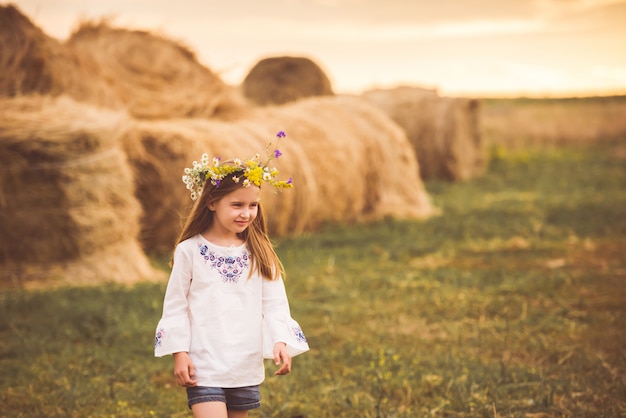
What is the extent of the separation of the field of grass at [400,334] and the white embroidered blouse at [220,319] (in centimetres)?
107

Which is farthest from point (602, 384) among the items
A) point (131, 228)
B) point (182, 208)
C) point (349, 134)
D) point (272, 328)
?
point (349, 134)

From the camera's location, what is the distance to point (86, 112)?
7160 millimetres

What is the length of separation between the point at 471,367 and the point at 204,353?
228 centimetres

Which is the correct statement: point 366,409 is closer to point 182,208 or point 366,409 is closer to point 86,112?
point 86,112

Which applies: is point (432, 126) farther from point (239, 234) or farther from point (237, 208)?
point (237, 208)

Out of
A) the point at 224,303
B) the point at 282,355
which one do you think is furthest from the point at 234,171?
the point at 282,355

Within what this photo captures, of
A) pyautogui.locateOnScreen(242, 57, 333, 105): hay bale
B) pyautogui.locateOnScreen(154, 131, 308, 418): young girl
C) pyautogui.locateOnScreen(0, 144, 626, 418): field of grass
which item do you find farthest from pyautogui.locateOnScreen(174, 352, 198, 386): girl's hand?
pyautogui.locateOnScreen(242, 57, 333, 105): hay bale

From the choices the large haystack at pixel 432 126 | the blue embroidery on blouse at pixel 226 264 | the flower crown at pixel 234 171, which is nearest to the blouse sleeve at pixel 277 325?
the blue embroidery on blouse at pixel 226 264

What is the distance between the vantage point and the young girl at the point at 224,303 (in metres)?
3.21

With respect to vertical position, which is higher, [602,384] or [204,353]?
[204,353]

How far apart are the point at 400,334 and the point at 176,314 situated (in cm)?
282

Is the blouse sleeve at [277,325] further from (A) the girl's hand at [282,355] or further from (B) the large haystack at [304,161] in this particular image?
(B) the large haystack at [304,161]

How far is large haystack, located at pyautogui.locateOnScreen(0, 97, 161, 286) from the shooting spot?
6.89 meters

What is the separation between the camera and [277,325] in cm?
335
